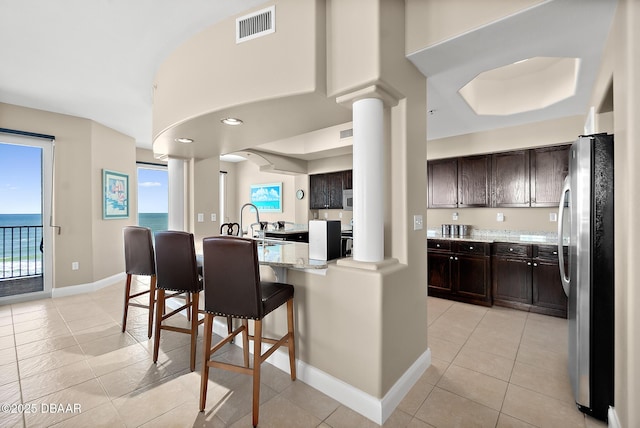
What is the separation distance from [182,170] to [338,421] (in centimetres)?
370

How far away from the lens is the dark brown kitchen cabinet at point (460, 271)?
149 inches

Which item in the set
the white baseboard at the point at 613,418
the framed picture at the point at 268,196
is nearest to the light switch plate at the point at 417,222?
the white baseboard at the point at 613,418

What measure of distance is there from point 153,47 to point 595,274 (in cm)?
391

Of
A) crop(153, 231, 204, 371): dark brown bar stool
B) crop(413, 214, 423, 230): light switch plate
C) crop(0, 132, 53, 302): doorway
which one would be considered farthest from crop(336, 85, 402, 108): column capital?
crop(0, 132, 53, 302): doorway

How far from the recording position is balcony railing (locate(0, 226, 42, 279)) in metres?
4.48

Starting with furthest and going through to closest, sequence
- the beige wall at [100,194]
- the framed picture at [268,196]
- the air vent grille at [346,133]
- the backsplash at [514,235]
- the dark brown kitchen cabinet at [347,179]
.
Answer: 1. the framed picture at [268,196]
2. the dark brown kitchen cabinet at [347,179]
3. the air vent grille at [346,133]
4. the beige wall at [100,194]
5. the backsplash at [514,235]

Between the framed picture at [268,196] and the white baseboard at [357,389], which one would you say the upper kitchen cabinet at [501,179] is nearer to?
the white baseboard at [357,389]

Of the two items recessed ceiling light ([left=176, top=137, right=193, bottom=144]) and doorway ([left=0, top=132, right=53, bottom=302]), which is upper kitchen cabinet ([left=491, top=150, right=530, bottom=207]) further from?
doorway ([left=0, top=132, right=53, bottom=302])

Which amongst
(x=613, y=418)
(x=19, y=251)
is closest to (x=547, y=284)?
(x=613, y=418)

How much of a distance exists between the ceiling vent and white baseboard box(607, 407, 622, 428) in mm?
3176

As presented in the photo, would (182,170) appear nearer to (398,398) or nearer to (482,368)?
(398,398)

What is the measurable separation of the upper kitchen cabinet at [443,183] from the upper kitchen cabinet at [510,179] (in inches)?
20.6

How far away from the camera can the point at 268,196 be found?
763 centimetres

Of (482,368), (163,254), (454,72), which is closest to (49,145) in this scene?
(163,254)
